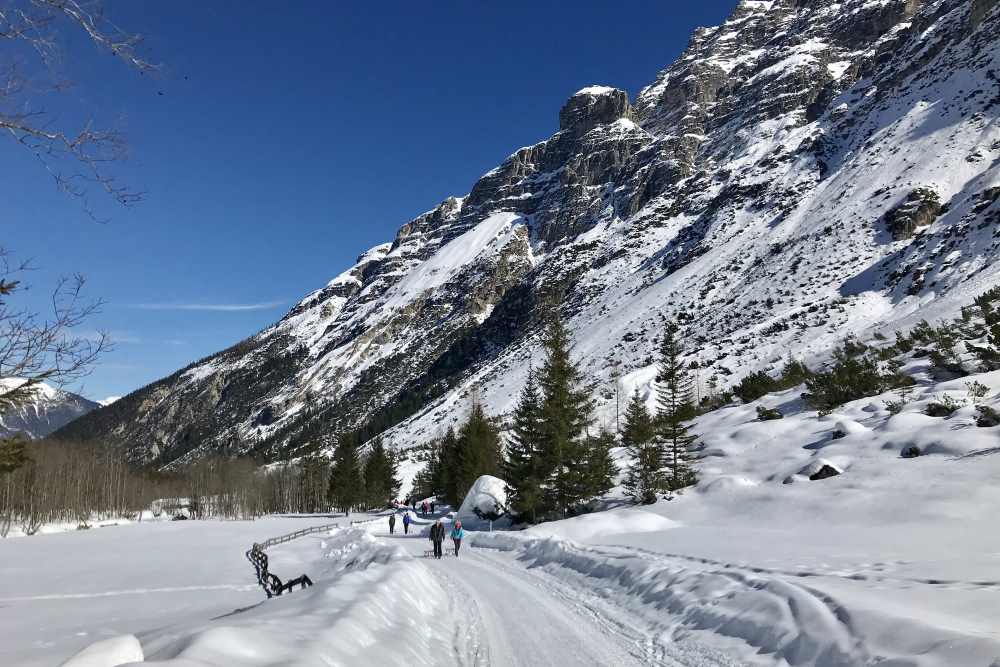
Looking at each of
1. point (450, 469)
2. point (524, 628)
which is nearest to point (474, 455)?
point (450, 469)

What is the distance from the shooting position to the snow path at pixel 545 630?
24.1 ft

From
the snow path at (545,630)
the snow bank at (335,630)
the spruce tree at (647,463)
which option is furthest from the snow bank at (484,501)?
the snow bank at (335,630)

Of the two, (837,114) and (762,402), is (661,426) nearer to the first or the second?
(762,402)

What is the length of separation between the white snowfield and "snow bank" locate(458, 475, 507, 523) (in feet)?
27.7

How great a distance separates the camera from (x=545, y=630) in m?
8.98

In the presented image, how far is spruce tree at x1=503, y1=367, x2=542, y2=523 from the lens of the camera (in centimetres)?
2894

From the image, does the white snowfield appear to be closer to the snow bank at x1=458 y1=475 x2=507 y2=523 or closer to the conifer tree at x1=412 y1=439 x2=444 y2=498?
the snow bank at x1=458 y1=475 x2=507 y2=523

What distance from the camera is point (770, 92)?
588ft

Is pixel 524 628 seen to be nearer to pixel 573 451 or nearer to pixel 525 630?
pixel 525 630

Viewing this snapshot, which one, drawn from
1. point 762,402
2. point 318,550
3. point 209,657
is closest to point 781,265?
point 762,402

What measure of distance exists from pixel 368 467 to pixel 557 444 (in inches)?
1834

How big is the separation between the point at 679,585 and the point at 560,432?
19717 millimetres

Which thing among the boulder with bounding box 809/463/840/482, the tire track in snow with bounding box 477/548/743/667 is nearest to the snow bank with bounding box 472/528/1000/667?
the tire track in snow with bounding box 477/548/743/667

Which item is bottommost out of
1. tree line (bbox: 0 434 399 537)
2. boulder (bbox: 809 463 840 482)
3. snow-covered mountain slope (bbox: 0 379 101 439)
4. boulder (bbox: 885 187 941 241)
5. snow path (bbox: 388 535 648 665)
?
tree line (bbox: 0 434 399 537)
